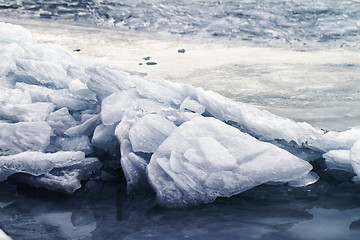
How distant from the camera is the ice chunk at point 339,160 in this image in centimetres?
232

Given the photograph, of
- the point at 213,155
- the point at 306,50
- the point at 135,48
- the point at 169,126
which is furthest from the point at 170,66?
the point at 213,155

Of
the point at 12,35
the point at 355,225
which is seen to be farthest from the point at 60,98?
the point at 355,225

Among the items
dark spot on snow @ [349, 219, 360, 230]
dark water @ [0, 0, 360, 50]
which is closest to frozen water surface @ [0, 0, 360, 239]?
dark spot on snow @ [349, 219, 360, 230]

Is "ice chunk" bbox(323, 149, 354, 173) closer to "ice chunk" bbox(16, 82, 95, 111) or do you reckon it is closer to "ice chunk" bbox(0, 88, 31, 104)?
"ice chunk" bbox(16, 82, 95, 111)

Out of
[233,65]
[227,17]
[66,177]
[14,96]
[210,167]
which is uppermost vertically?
[210,167]

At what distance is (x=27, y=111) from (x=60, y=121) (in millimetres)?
188

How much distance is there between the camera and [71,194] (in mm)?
2260

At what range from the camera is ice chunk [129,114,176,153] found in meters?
2.28

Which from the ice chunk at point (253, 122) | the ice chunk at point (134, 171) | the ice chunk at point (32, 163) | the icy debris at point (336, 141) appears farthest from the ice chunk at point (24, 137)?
the icy debris at point (336, 141)

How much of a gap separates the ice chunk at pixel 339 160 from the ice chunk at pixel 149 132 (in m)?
0.75

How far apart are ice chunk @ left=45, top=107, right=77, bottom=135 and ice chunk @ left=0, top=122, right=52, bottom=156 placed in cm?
8

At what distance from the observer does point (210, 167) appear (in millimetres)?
2098

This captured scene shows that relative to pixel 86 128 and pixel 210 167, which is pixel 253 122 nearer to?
pixel 210 167

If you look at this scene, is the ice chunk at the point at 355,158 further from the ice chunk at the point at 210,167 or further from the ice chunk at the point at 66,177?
the ice chunk at the point at 66,177
